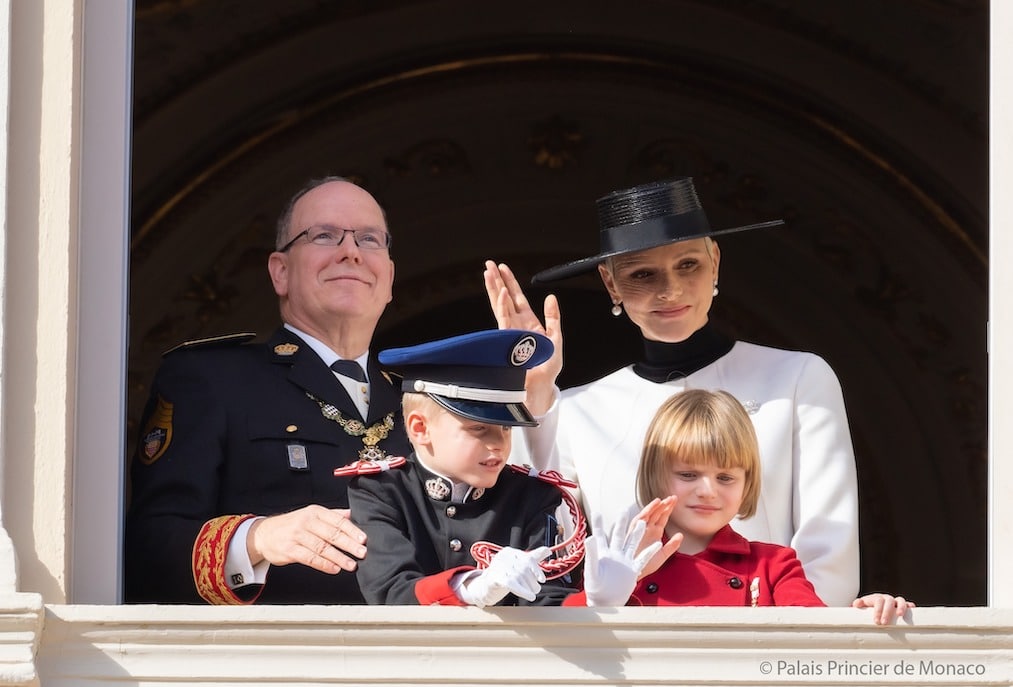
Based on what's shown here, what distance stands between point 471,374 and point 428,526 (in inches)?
14.0

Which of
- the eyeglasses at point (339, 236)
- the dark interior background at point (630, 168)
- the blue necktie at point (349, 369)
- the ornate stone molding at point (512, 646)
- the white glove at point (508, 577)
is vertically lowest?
the ornate stone molding at point (512, 646)

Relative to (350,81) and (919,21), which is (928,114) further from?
(350,81)

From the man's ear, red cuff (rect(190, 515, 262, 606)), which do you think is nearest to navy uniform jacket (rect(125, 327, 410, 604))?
red cuff (rect(190, 515, 262, 606))

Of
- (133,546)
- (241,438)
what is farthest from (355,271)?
(133,546)

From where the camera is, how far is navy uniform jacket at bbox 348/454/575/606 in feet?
18.0

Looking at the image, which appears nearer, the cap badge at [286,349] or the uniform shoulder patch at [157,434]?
the uniform shoulder patch at [157,434]

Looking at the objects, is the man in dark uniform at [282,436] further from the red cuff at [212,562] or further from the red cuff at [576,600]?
the red cuff at [576,600]

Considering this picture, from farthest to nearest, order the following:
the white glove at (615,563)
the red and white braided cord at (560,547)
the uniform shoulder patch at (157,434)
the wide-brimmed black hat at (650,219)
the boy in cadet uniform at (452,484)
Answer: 1. the wide-brimmed black hat at (650,219)
2. the uniform shoulder patch at (157,434)
3. the boy in cadet uniform at (452,484)
4. the red and white braided cord at (560,547)
5. the white glove at (615,563)

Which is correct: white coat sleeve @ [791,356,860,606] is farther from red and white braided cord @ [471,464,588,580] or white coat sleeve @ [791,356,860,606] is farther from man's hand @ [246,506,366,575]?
man's hand @ [246,506,366,575]

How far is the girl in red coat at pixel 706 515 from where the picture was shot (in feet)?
18.4

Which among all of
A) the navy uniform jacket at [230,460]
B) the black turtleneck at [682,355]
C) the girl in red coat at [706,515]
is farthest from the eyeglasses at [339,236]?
the girl in red coat at [706,515]

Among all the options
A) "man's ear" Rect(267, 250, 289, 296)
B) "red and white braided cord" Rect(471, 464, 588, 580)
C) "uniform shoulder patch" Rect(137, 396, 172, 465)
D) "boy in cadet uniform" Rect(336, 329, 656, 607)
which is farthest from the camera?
"man's ear" Rect(267, 250, 289, 296)

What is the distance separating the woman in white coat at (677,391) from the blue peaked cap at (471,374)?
343 mm

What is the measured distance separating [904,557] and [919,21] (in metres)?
2.03
